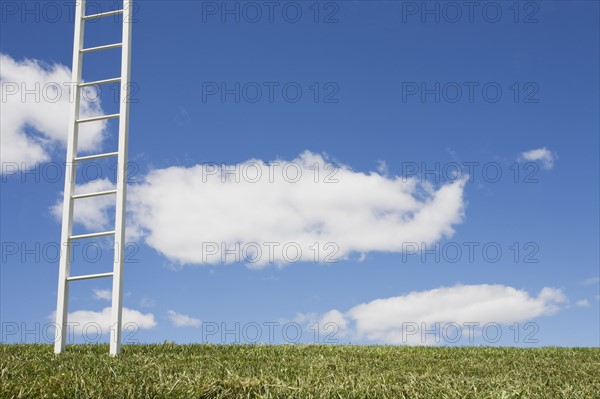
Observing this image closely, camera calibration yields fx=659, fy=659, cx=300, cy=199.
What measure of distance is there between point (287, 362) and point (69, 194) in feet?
11.0

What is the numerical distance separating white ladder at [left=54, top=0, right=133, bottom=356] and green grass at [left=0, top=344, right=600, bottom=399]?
510mm

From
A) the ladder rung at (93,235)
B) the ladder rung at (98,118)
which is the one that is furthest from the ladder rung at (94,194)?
the ladder rung at (98,118)

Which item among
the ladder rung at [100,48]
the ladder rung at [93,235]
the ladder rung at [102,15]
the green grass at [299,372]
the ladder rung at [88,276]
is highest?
the ladder rung at [102,15]

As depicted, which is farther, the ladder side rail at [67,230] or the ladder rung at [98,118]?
the ladder rung at [98,118]

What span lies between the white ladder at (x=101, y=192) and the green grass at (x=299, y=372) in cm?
51

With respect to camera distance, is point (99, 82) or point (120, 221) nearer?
Result: point (120, 221)

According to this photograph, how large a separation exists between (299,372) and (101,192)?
335 centimetres

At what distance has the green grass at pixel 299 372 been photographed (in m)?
4.46

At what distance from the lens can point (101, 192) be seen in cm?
791

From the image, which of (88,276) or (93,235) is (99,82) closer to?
(93,235)

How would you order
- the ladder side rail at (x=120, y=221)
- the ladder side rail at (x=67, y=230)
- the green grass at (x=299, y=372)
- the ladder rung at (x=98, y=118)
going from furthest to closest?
the ladder rung at (x=98, y=118)
the ladder side rail at (x=67, y=230)
the ladder side rail at (x=120, y=221)
the green grass at (x=299, y=372)

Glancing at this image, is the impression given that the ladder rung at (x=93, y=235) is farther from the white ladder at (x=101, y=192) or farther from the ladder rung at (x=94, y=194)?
the ladder rung at (x=94, y=194)

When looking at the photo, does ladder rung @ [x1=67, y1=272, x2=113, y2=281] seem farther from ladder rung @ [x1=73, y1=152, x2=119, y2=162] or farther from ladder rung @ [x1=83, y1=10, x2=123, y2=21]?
ladder rung @ [x1=83, y1=10, x2=123, y2=21]

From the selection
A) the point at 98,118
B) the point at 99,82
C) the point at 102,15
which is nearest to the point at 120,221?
the point at 98,118
